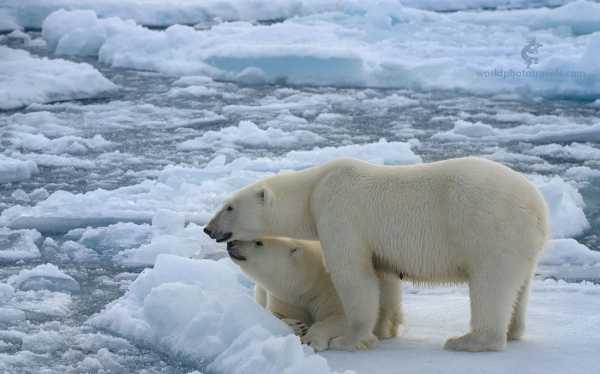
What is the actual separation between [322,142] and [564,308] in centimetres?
568

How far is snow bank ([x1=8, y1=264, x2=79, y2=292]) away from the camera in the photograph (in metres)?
5.61

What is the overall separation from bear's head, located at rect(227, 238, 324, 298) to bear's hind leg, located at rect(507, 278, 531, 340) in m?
0.87

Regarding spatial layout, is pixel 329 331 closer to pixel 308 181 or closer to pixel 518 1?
pixel 308 181

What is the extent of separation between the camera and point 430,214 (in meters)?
4.11

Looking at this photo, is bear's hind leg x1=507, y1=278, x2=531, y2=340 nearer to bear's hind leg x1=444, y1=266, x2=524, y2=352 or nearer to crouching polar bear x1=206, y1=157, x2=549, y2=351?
crouching polar bear x1=206, y1=157, x2=549, y2=351

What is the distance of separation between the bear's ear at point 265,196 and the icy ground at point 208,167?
1.40ft

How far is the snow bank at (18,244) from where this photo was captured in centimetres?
636

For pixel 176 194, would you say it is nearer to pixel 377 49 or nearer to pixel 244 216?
pixel 244 216

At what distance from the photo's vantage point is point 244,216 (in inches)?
173

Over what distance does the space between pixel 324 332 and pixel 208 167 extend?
15.5ft

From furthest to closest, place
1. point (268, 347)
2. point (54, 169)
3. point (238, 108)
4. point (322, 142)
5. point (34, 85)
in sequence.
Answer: point (34, 85) < point (238, 108) < point (322, 142) < point (54, 169) < point (268, 347)

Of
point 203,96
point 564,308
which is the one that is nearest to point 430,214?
point 564,308

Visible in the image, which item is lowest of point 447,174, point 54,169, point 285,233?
point 54,169

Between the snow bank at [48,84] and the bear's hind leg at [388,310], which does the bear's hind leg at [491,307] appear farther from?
the snow bank at [48,84]
